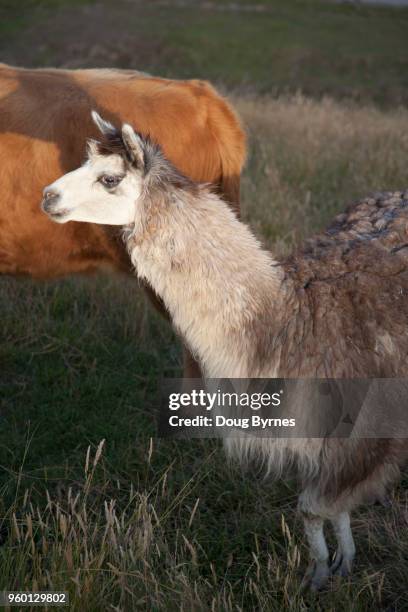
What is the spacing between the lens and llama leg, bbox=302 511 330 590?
3.06 meters

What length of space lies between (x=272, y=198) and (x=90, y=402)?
11.4 feet

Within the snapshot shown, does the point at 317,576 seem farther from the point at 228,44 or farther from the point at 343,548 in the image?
the point at 228,44

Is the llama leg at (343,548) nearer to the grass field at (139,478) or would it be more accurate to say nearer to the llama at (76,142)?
the grass field at (139,478)

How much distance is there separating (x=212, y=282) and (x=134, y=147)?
23.7 inches

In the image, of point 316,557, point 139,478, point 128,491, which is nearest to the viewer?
point 316,557

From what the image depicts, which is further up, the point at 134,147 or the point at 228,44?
the point at 228,44

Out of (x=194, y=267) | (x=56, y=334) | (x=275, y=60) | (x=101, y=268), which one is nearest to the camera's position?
(x=194, y=267)

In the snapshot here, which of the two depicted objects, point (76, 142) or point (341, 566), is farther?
point (76, 142)

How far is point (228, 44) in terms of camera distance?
960 inches

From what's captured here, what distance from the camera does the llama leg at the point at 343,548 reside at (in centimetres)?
314

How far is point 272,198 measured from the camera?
725 centimetres

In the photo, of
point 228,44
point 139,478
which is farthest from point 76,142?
point 228,44

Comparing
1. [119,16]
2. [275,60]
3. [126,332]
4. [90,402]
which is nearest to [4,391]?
[90,402]

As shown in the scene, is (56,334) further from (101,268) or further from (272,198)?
(272,198)
